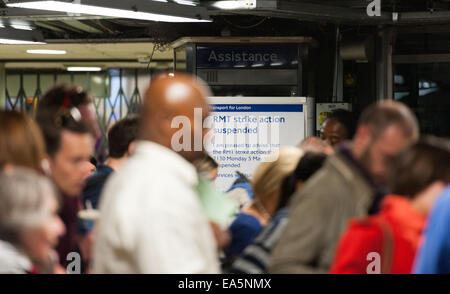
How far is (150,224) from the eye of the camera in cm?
175

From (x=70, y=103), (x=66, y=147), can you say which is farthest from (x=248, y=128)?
(x=66, y=147)

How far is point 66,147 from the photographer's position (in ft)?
7.38

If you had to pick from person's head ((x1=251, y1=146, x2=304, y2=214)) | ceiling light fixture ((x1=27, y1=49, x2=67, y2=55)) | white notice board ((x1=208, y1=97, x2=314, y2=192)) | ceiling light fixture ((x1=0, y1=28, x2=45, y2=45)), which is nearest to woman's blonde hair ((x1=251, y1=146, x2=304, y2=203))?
Result: person's head ((x1=251, y1=146, x2=304, y2=214))

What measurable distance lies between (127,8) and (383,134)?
343 centimetres

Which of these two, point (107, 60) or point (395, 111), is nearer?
point (395, 111)

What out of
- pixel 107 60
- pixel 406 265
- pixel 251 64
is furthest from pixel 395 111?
pixel 107 60

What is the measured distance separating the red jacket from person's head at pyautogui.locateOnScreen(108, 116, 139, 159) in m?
1.78

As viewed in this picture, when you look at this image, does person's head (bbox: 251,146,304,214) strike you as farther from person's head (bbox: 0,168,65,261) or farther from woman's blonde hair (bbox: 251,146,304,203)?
person's head (bbox: 0,168,65,261)

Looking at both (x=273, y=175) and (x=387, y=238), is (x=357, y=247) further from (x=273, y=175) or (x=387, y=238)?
(x=273, y=175)

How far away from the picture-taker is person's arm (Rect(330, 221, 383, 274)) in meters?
1.95

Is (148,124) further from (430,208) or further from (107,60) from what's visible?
(107,60)

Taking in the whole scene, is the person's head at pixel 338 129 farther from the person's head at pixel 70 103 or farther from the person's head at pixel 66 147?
the person's head at pixel 66 147
